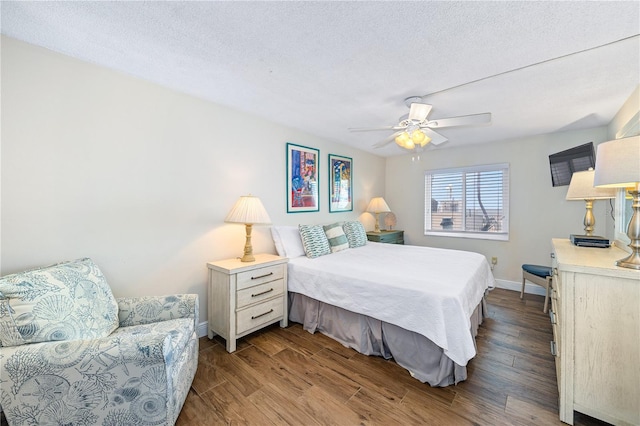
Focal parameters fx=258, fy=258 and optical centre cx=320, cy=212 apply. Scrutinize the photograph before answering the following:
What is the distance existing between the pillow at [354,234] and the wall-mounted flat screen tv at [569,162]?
2715mm

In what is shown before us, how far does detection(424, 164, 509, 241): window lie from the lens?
4008 mm

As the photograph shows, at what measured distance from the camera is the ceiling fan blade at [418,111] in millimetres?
2141

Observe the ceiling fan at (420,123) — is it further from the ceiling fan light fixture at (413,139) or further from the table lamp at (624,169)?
the table lamp at (624,169)

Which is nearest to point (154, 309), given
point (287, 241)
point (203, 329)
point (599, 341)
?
point (203, 329)

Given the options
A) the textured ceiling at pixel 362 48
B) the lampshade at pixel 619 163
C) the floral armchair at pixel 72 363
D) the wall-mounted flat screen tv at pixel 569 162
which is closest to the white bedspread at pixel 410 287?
the lampshade at pixel 619 163

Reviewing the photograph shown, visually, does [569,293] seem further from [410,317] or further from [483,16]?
[483,16]

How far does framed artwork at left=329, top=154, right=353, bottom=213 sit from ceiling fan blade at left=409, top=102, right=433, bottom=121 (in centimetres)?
181

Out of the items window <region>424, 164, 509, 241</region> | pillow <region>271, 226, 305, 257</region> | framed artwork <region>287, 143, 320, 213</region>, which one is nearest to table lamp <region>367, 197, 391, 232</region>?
window <region>424, 164, 509, 241</region>

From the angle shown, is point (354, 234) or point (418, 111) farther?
point (354, 234)

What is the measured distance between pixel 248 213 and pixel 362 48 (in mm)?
1632

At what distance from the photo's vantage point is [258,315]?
246 cm

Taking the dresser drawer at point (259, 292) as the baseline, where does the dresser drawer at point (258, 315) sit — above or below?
below

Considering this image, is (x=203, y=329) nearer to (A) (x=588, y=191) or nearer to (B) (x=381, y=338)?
(B) (x=381, y=338)

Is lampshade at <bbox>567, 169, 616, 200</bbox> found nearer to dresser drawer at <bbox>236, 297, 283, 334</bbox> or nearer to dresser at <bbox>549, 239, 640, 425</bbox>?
dresser at <bbox>549, 239, 640, 425</bbox>
